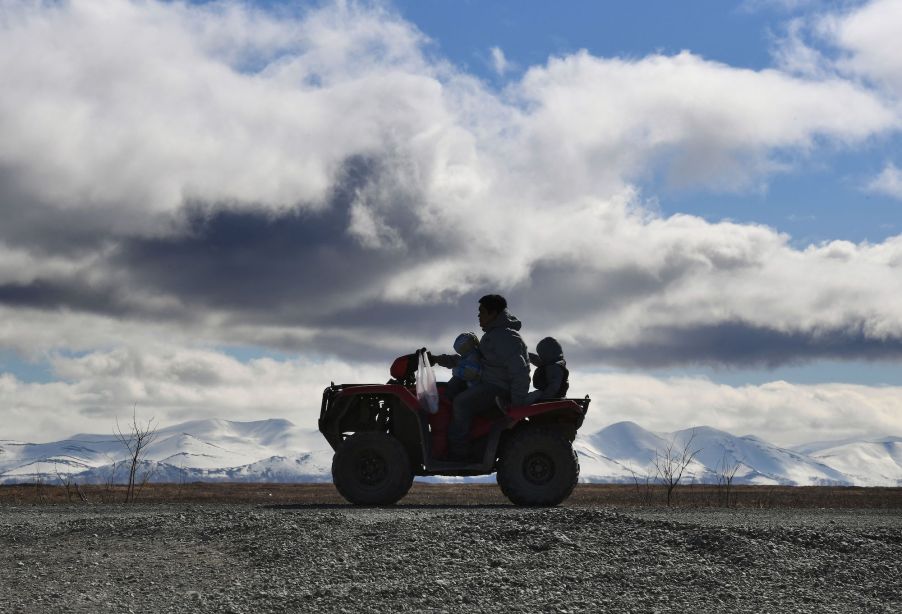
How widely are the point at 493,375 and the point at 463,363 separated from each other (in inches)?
→ 19.9

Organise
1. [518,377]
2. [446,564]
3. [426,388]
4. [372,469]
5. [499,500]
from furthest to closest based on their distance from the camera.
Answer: [499,500] < [372,469] < [426,388] < [518,377] < [446,564]

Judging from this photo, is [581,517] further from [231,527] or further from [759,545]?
[231,527]

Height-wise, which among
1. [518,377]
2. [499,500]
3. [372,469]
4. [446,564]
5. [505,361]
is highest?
[505,361]

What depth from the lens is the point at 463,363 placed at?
14875 millimetres

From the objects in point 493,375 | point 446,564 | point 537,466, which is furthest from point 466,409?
point 446,564

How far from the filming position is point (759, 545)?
10211mm

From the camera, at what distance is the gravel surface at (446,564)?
329 inches

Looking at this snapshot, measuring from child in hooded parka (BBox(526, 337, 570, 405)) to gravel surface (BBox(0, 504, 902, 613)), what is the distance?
136 inches

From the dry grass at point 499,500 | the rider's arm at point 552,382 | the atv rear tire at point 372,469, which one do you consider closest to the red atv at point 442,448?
the atv rear tire at point 372,469

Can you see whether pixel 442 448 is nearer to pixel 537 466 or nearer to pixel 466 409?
pixel 466 409

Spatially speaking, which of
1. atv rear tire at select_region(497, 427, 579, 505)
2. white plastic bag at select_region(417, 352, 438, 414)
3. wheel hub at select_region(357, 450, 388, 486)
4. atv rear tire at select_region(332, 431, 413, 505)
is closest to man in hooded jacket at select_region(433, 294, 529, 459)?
white plastic bag at select_region(417, 352, 438, 414)

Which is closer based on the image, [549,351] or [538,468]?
[538,468]

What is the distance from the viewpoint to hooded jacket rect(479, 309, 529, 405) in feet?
47.8

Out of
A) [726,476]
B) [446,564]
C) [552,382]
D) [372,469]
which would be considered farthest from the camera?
Answer: [726,476]
